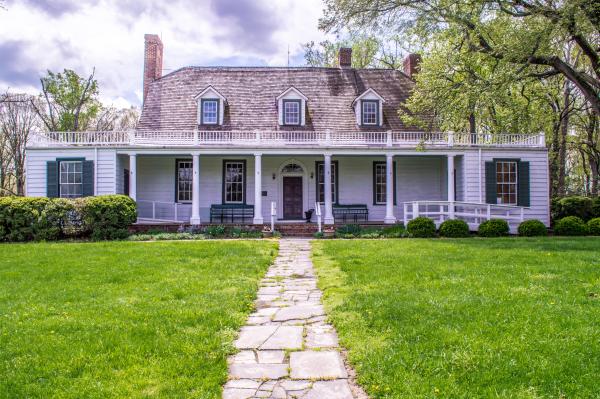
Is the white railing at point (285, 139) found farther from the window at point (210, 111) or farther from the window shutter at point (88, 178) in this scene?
the window at point (210, 111)

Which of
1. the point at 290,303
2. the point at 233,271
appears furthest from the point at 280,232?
the point at 290,303

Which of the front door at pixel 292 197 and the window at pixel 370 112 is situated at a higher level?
the window at pixel 370 112

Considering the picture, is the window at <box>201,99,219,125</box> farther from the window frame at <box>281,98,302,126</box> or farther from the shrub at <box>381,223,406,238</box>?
the shrub at <box>381,223,406,238</box>

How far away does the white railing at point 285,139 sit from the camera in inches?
773

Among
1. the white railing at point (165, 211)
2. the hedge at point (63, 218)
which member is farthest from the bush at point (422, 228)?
the hedge at point (63, 218)

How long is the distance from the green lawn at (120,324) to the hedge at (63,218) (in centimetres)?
663

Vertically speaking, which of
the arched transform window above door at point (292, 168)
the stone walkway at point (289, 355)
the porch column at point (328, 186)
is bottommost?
the stone walkway at point (289, 355)

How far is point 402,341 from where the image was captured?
15.6ft

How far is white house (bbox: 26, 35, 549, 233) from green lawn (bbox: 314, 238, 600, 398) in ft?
34.0

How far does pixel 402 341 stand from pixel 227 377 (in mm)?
1798

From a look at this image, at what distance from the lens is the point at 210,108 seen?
72.4 ft

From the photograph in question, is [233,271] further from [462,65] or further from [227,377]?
[462,65]

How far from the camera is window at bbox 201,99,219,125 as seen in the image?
22.0 m

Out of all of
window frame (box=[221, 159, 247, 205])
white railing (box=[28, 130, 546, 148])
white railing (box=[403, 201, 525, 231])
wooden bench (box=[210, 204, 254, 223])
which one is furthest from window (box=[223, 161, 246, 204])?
white railing (box=[403, 201, 525, 231])
